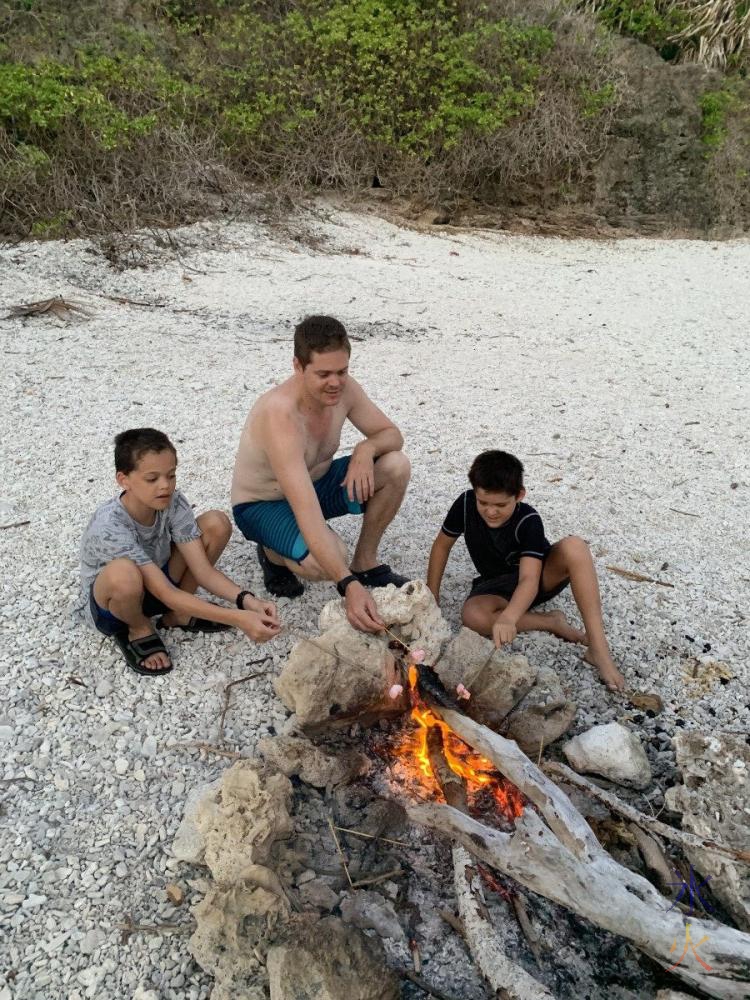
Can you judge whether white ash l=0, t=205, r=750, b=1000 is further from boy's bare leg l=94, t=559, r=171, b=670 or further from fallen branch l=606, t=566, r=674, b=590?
boy's bare leg l=94, t=559, r=171, b=670

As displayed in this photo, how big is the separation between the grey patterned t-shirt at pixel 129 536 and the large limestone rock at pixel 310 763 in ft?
3.19

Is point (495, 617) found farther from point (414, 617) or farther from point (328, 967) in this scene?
point (328, 967)

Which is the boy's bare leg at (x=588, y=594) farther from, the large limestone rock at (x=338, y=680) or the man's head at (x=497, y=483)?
the large limestone rock at (x=338, y=680)

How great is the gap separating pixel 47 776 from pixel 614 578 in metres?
2.73

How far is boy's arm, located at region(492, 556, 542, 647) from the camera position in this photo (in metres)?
3.00

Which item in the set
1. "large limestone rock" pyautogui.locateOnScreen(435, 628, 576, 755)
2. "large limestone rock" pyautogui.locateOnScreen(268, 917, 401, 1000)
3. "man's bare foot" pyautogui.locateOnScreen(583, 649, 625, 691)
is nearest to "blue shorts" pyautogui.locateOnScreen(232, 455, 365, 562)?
"large limestone rock" pyautogui.locateOnScreen(435, 628, 576, 755)

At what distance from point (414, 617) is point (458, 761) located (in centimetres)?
53

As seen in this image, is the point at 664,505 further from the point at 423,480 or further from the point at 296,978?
the point at 296,978

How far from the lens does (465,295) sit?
8383mm

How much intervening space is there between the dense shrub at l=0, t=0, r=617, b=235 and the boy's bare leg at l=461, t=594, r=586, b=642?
7011 mm

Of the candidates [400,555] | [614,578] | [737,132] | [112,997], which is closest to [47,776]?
[112,997]

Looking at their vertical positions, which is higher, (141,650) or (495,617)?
(495,617)

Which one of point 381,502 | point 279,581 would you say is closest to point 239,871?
point 279,581

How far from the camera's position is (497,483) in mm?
3043
